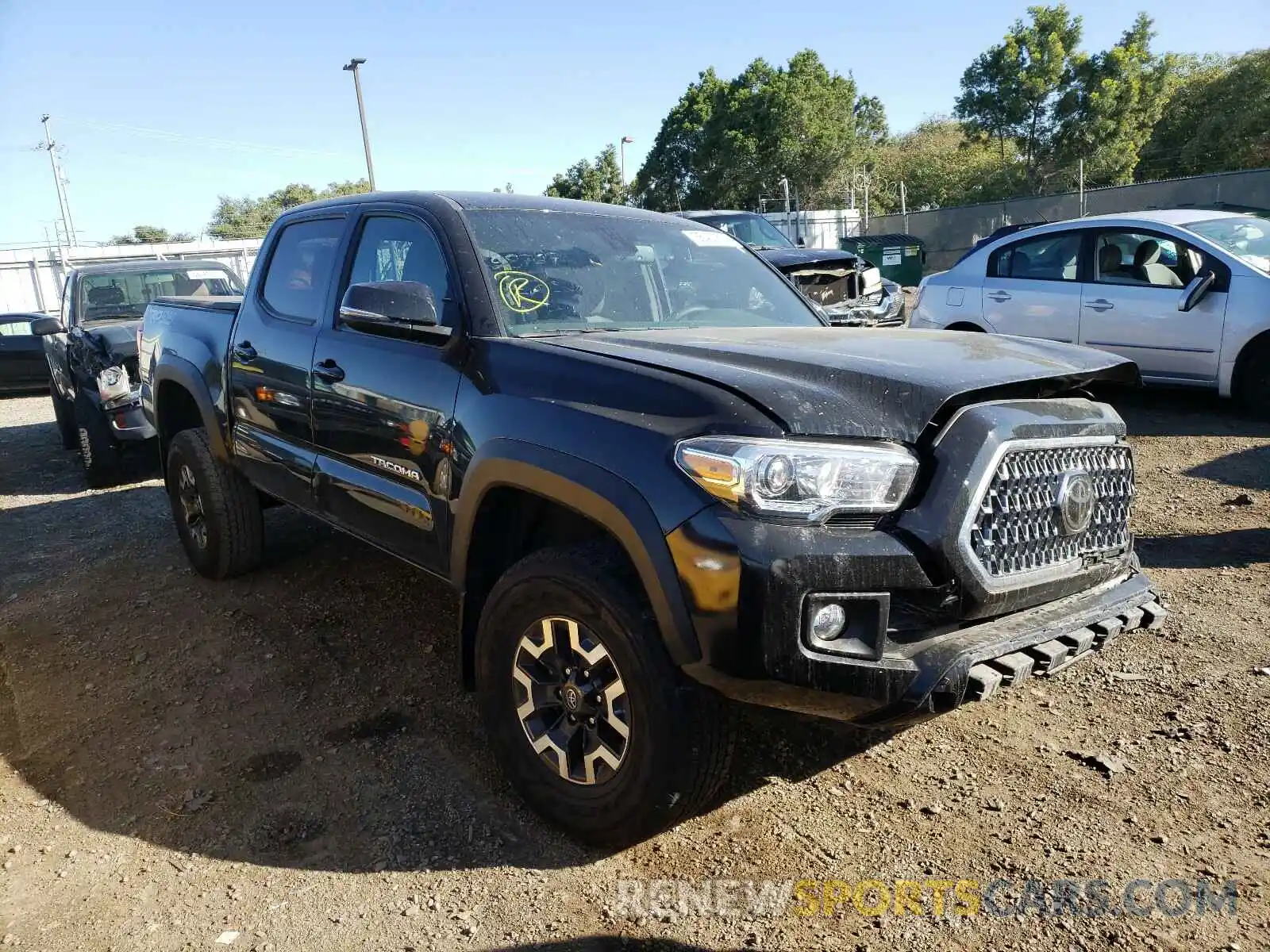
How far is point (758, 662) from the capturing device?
220 centimetres

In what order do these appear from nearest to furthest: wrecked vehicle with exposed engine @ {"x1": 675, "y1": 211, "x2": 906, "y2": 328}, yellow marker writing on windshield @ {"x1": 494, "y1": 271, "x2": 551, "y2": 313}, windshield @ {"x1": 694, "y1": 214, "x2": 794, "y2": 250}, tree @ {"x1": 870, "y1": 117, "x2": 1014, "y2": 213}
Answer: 1. yellow marker writing on windshield @ {"x1": 494, "y1": 271, "x2": 551, "y2": 313}
2. wrecked vehicle with exposed engine @ {"x1": 675, "y1": 211, "x2": 906, "y2": 328}
3. windshield @ {"x1": 694, "y1": 214, "x2": 794, "y2": 250}
4. tree @ {"x1": 870, "y1": 117, "x2": 1014, "y2": 213}

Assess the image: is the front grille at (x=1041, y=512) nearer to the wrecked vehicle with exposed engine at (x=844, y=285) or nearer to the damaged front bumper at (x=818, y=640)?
the damaged front bumper at (x=818, y=640)

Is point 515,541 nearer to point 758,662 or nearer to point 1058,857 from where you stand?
point 758,662

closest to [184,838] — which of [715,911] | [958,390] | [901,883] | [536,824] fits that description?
[536,824]

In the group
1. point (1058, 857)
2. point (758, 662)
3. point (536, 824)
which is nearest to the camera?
point (758, 662)

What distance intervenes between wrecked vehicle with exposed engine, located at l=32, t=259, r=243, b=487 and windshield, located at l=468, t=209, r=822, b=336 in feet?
11.2

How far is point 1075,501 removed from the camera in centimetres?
261

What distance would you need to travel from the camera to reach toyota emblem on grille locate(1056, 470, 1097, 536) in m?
2.58

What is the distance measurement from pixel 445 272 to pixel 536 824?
1879 mm

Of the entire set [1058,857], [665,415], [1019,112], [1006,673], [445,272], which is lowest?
[1058,857]

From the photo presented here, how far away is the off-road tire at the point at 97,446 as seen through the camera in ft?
24.1

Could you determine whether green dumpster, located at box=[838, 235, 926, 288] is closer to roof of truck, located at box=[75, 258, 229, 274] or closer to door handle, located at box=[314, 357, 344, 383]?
roof of truck, located at box=[75, 258, 229, 274]

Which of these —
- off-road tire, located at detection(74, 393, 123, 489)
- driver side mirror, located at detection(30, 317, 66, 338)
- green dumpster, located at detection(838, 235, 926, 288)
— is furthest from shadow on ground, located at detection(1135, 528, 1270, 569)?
green dumpster, located at detection(838, 235, 926, 288)

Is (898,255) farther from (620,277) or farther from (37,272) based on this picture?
(37,272)
